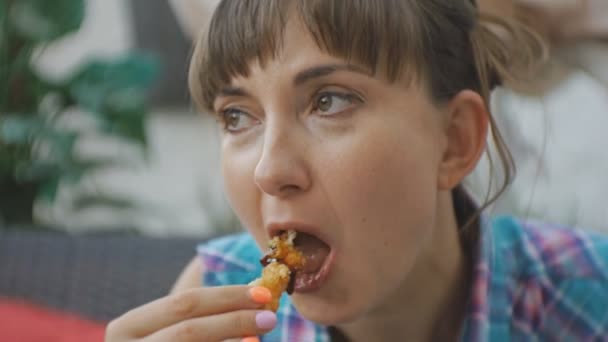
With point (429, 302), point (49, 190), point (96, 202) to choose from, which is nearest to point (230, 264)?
point (429, 302)

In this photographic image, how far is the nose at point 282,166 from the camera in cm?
92

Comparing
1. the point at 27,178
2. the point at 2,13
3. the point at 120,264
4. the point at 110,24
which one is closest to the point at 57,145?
the point at 27,178

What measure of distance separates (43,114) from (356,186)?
1604 mm

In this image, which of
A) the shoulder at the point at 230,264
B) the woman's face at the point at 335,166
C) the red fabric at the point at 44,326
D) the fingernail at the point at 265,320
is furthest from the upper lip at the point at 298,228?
the red fabric at the point at 44,326

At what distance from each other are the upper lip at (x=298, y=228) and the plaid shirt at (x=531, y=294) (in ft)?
0.93

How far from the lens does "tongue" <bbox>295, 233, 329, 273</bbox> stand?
0.97 m

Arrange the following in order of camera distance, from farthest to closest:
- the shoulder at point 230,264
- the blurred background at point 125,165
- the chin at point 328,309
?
the blurred background at point 125,165 → the shoulder at point 230,264 → the chin at point 328,309

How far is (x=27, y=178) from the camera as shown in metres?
2.30

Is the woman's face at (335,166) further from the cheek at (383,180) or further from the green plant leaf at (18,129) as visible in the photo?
the green plant leaf at (18,129)

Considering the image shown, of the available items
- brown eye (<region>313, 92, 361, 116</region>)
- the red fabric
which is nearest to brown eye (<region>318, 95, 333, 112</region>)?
brown eye (<region>313, 92, 361, 116</region>)

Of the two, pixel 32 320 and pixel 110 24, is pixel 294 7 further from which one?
pixel 110 24

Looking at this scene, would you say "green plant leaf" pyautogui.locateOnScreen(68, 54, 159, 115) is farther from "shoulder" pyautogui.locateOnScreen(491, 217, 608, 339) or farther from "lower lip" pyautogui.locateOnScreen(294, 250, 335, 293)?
"lower lip" pyautogui.locateOnScreen(294, 250, 335, 293)

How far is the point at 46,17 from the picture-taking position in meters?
2.26

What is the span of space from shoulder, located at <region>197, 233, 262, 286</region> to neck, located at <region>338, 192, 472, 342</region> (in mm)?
174
